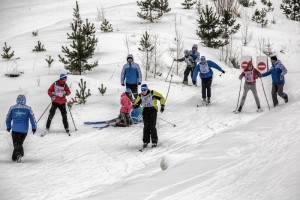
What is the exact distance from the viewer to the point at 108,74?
1795 centimetres

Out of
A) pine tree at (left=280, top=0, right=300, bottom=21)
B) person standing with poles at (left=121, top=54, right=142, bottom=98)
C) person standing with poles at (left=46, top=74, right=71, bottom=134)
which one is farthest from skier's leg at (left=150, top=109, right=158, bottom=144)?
pine tree at (left=280, top=0, right=300, bottom=21)

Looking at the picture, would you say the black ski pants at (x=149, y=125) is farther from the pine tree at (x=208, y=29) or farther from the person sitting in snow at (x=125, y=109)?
the pine tree at (x=208, y=29)

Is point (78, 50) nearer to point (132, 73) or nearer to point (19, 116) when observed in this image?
point (132, 73)

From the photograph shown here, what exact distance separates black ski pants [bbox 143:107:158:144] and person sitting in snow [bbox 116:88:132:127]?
7.04ft

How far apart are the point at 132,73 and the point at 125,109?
2015 millimetres

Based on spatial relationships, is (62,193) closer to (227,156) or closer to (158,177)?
(158,177)

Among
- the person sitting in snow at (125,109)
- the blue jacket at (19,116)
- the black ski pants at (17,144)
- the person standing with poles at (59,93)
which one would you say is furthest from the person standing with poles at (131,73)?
the black ski pants at (17,144)

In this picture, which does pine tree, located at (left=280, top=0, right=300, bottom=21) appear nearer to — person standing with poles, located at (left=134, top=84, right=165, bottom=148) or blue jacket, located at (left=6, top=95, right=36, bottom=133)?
person standing with poles, located at (left=134, top=84, right=165, bottom=148)

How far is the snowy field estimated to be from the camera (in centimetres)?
569

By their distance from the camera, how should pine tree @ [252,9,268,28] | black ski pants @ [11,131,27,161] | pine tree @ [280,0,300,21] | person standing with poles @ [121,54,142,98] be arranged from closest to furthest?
black ski pants @ [11,131,27,161] → person standing with poles @ [121,54,142,98] → pine tree @ [252,9,268,28] → pine tree @ [280,0,300,21]

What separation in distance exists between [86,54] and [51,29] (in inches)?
488

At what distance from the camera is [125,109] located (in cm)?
1202

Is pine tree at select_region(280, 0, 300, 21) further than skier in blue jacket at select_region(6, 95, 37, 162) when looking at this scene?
Yes

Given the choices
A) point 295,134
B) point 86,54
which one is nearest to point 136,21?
point 86,54
